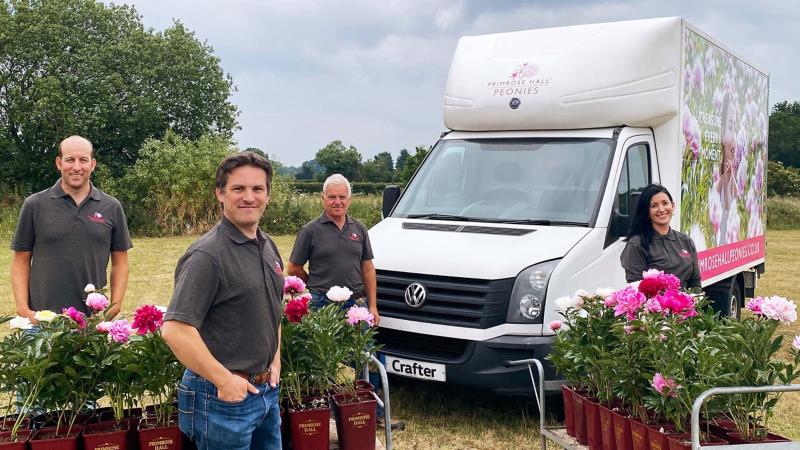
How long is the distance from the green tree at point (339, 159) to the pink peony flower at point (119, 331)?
81744mm

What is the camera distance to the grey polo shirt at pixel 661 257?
5.25m

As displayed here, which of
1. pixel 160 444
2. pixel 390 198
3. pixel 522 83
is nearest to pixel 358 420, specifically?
pixel 160 444

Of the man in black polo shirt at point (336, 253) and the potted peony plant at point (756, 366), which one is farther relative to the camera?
the man in black polo shirt at point (336, 253)

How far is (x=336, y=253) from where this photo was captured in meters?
5.46

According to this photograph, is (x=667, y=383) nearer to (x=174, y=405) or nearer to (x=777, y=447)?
(x=777, y=447)

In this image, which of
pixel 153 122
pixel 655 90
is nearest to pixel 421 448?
pixel 655 90

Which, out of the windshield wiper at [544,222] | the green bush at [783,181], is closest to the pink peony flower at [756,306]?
the windshield wiper at [544,222]

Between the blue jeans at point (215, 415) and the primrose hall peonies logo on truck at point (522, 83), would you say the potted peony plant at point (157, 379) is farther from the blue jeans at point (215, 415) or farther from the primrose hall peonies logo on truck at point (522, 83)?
the primrose hall peonies logo on truck at point (522, 83)

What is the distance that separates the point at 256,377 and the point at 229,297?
15.5 inches

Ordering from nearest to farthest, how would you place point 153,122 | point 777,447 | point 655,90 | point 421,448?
point 777,447
point 421,448
point 655,90
point 153,122

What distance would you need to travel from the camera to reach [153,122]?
3881 cm

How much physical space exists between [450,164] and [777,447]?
4149 millimetres

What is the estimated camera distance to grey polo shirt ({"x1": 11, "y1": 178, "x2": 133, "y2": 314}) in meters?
4.47

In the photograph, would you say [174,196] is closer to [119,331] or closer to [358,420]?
[358,420]
